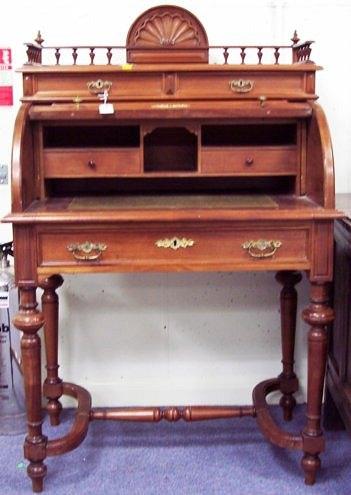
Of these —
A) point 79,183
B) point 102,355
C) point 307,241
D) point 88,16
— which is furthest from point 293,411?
point 88,16

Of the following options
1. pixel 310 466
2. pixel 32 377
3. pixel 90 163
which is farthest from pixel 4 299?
pixel 310 466

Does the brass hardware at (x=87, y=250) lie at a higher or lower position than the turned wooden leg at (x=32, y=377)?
higher

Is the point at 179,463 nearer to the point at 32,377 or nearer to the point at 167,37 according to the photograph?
the point at 32,377

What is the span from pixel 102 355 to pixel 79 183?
2.28 ft

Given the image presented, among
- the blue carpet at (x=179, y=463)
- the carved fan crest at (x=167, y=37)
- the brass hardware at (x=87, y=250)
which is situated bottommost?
the blue carpet at (x=179, y=463)

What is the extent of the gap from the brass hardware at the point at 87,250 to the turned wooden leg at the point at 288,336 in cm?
79

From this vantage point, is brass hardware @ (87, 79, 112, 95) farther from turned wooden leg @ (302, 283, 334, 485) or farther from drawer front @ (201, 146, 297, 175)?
turned wooden leg @ (302, 283, 334, 485)

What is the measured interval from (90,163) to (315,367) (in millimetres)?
902

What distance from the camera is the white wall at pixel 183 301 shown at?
2.35 metres

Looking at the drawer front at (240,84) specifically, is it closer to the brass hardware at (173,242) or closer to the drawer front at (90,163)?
the drawer front at (90,163)

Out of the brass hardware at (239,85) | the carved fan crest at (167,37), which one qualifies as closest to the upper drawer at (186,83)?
the brass hardware at (239,85)

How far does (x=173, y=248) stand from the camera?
184cm

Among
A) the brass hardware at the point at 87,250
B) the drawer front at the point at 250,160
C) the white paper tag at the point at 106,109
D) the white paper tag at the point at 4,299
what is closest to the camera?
the brass hardware at the point at 87,250

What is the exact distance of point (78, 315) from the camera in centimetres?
252
